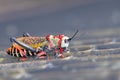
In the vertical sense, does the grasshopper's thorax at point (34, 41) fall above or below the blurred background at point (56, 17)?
below

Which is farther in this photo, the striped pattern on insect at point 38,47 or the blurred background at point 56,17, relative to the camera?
the blurred background at point 56,17

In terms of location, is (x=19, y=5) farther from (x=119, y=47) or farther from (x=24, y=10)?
(x=119, y=47)

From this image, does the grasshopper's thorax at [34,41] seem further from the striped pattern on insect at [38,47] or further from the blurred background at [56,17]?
the blurred background at [56,17]

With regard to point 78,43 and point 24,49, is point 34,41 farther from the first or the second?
point 78,43

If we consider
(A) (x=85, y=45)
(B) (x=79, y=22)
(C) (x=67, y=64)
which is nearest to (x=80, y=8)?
(B) (x=79, y=22)

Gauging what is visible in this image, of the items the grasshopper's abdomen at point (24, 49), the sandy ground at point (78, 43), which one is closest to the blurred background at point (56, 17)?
the sandy ground at point (78, 43)

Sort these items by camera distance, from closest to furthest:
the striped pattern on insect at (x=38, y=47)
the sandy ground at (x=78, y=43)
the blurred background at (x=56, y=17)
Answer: the sandy ground at (x=78, y=43), the striped pattern on insect at (x=38, y=47), the blurred background at (x=56, y=17)

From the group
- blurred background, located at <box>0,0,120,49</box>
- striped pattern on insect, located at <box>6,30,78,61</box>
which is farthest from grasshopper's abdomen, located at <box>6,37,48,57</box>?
blurred background, located at <box>0,0,120,49</box>
